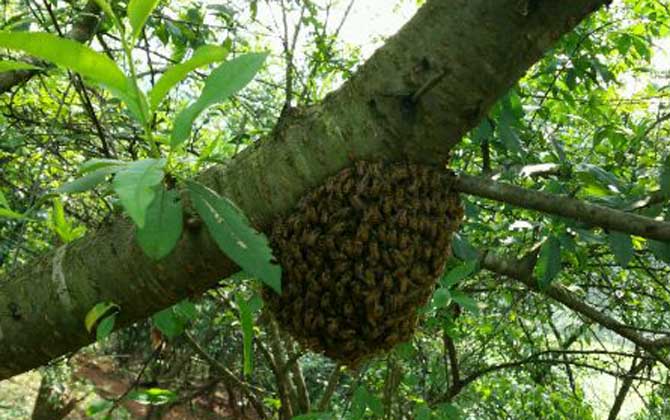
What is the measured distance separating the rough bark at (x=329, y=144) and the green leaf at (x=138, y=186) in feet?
1.44

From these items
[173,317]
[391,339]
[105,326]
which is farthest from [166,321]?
[391,339]

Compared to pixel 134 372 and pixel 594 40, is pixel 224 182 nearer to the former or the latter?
pixel 594 40

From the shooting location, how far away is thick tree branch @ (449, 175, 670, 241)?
1264 millimetres

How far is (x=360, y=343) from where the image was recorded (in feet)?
5.00

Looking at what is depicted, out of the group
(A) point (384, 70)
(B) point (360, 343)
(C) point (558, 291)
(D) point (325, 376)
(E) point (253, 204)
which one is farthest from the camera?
(D) point (325, 376)

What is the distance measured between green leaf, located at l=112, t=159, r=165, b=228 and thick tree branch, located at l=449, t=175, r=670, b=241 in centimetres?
71

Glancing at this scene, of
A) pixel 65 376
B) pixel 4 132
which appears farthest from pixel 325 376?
pixel 4 132

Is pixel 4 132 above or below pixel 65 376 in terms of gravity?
above

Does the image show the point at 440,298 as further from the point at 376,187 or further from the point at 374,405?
the point at 376,187

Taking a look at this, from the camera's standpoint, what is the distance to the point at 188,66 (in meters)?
1.07

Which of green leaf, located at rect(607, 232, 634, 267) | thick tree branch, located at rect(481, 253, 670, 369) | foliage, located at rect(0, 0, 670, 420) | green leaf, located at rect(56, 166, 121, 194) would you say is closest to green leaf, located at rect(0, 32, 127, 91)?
foliage, located at rect(0, 0, 670, 420)

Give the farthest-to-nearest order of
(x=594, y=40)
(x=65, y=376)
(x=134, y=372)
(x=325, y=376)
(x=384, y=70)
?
(x=134, y=372)
(x=325, y=376)
(x=65, y=376)
(x=594, y=40)
(x=384, y=70)

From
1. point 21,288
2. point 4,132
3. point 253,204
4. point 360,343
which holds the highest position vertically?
point 4,132

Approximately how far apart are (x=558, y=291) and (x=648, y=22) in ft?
5.49
